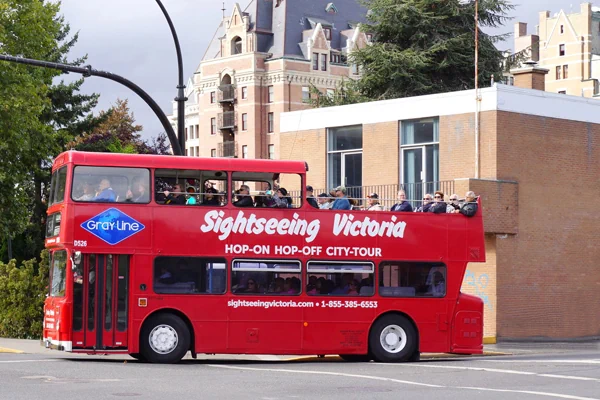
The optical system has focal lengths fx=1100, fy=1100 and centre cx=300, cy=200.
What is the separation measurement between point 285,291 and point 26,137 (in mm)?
24664

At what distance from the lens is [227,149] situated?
4090 inches

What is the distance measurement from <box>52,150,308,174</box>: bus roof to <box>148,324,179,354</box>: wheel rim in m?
3.26

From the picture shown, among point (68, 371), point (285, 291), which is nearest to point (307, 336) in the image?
point (285, 291)

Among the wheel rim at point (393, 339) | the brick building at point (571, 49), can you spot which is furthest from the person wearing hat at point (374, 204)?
the brick building at point (571, 49)

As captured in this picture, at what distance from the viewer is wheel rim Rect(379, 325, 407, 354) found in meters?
23.5

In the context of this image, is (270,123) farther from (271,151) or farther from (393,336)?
(393,336)

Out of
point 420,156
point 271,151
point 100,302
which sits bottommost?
point 100,302

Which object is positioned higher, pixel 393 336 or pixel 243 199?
pixel 243 199

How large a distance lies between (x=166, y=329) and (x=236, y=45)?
84.8 m

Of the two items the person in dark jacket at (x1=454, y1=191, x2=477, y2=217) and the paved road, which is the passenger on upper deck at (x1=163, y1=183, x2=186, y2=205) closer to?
the paved road

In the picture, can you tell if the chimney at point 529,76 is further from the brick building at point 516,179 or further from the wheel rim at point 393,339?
the wheel rim at point 393,339

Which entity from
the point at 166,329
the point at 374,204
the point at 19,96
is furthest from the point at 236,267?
the point at 19,96

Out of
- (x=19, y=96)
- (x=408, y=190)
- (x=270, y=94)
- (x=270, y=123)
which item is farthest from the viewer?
(x=270, y=94)

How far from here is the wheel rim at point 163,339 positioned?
869 inches
